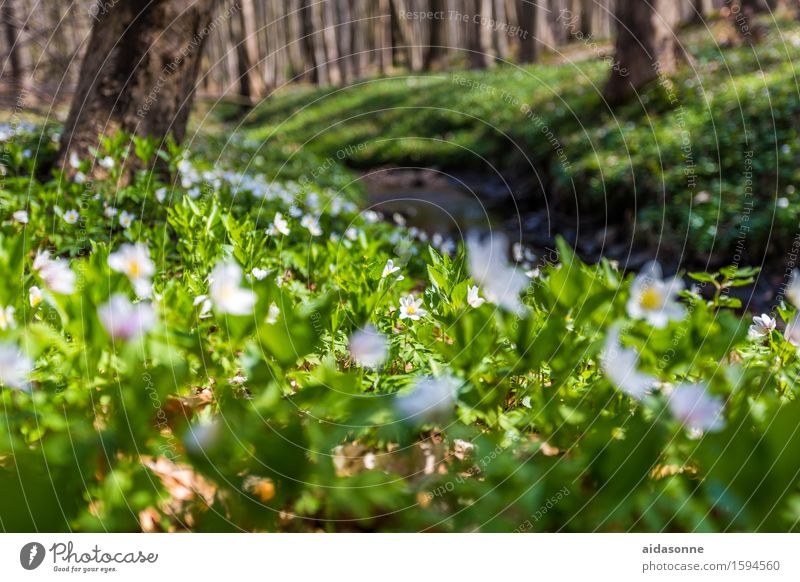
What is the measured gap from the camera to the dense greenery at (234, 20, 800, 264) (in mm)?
5590

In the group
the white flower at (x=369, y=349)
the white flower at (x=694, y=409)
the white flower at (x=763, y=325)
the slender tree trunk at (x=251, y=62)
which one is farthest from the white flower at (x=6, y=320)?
the slender tree trunk at (x=251, y=62)

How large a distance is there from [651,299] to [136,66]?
3145 mm

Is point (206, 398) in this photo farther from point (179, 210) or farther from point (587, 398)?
point (179, 210)

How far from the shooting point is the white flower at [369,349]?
60.5 inches

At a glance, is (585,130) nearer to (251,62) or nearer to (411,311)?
(411,311)

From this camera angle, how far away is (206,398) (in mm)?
1626

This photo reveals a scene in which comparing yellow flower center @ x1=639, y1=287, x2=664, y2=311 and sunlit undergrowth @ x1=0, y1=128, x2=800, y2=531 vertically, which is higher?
yellow flower center @ x1=639, y1=287, x2=664, y2=311

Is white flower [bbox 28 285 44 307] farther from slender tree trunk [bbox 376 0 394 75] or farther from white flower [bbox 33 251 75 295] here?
slender tree trunk [bbox 376 0 394 75]

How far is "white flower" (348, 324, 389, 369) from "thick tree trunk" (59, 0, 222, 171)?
2436 millimetres

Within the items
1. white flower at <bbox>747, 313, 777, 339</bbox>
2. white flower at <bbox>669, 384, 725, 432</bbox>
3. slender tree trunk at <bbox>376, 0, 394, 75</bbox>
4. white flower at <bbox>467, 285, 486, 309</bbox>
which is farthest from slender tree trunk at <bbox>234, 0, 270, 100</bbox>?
white flower at <bbox>669, 384, 725, 432</bbox>

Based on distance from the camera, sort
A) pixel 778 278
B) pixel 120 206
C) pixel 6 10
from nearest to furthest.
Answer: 1. pixel 120 206
2. pixel 6 10
3. pixel 778 278

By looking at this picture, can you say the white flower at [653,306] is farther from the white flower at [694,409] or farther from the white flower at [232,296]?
the white flower at [232,296]

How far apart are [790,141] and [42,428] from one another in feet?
23.4
